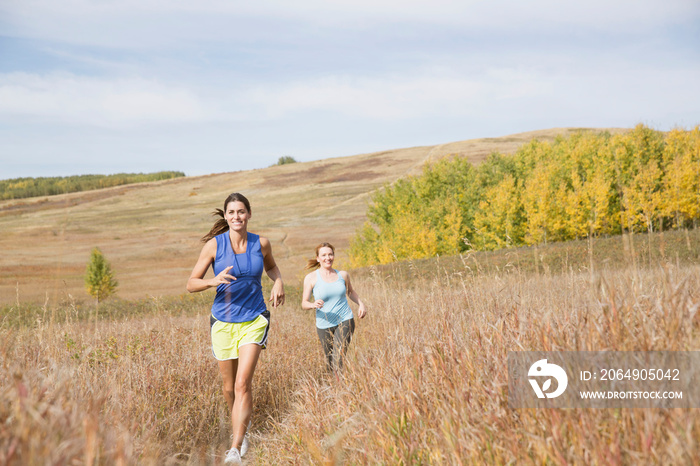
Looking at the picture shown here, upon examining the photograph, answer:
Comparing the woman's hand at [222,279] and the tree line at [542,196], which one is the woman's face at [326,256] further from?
the tree line at [542,196]

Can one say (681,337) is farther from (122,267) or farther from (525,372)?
(122,267)

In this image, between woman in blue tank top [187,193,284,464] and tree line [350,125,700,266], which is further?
tree line [350,125,700,266]

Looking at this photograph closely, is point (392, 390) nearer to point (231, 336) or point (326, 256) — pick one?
point (231, 336)

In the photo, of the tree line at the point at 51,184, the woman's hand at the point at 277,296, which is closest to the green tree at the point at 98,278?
the woman's hand at the point at 277,296

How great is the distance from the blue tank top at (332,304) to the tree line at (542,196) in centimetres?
1944

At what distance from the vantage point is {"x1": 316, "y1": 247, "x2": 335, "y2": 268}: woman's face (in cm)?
579

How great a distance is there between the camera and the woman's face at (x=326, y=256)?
5.79 metres

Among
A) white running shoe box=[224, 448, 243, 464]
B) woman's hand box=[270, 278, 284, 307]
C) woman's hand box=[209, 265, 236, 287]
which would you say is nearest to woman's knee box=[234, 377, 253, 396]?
white running shoe box=[224, 448, 243, 464]

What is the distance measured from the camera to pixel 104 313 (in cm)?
1684

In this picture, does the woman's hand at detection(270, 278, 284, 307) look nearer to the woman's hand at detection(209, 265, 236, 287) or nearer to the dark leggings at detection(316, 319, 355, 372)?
the woman's hand at detection(209, 265, 236, 287)

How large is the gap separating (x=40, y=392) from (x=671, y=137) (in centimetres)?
3704

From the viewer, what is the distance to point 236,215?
432 centimetres

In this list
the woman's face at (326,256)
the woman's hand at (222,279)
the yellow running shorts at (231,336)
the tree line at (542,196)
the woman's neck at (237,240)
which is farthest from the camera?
the tree line at (542,196)

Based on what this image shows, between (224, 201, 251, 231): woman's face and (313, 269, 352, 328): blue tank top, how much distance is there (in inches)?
62.8
